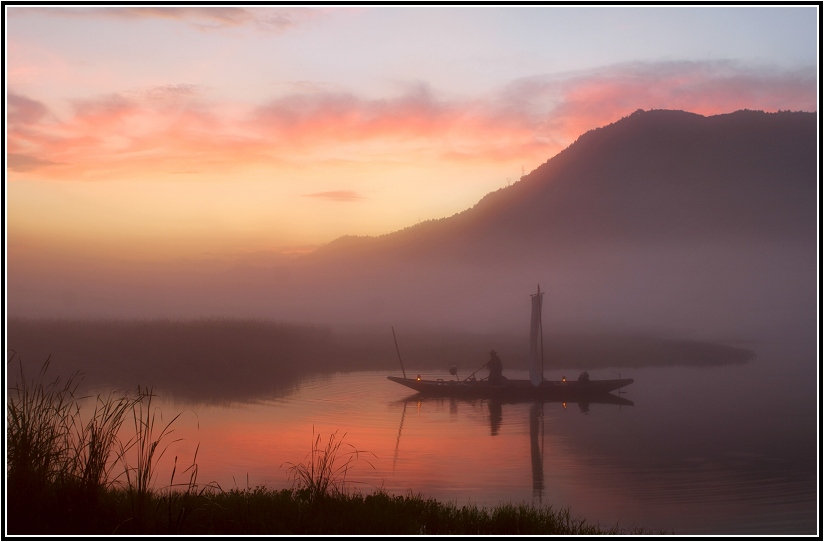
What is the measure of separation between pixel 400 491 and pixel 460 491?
124 centimetres

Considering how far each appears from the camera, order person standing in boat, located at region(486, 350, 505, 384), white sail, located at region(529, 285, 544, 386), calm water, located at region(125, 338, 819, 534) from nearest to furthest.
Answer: calm water, located at region(125, 338, 819, 534) → person standing in boat, located at region(486, 350, 505, 384) → white sail, located at region(529, 285, 544, 386)

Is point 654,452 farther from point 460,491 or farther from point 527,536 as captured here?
point 527,536

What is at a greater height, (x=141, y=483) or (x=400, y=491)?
(x=141, y=483)

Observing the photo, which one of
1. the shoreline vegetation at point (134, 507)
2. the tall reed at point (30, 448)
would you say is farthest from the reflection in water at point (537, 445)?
the tall reed at point (30, 448)

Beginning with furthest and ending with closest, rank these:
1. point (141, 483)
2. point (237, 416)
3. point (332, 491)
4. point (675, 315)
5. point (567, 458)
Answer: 1. point (675, 315)
2. point (237, 416)
3. point (567, 458)
4. point (332, 491)
5. point (141, 483)

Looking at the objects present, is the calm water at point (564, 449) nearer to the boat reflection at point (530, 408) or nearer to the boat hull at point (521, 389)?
the boat reflection at point (530, 408)

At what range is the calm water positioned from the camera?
16.6 meters

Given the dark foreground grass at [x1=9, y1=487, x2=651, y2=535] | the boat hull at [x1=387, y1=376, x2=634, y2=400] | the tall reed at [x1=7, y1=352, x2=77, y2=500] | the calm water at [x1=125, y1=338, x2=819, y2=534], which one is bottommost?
the calm water at [x1=125, y1=338, x2=819, y2=534]

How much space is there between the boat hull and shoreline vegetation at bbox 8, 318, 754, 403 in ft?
23.1

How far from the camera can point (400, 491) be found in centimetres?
1684

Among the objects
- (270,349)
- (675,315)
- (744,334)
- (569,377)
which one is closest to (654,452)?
(569,377)

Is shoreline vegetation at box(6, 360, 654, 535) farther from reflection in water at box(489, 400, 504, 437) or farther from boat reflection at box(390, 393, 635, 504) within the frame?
reflection in water at box(489, 400, 504, 437)

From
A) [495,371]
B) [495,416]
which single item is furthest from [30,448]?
[495,371]

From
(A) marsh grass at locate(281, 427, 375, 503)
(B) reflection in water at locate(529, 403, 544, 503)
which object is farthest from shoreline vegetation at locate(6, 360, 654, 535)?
(B) reflection in water at locate(529, 403, 544, 503)
